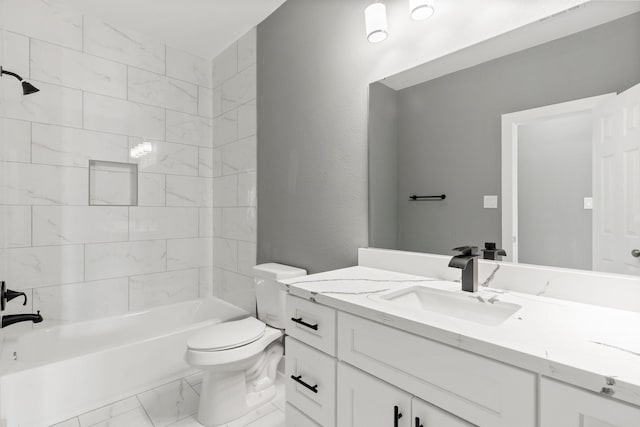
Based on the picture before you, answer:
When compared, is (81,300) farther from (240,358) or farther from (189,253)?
(240,358)

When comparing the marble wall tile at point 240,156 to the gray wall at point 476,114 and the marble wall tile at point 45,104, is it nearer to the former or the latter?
the marble wall tile at point 45,104

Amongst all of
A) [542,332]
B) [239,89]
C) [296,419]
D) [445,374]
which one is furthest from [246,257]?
[542,332]

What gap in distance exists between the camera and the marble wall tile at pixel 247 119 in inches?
97.8

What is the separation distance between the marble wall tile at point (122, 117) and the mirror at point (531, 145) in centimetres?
208

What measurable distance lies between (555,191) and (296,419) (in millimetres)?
1253

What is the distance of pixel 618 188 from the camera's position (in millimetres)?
946

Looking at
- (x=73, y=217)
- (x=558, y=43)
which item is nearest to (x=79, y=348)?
(x=73, y=217)

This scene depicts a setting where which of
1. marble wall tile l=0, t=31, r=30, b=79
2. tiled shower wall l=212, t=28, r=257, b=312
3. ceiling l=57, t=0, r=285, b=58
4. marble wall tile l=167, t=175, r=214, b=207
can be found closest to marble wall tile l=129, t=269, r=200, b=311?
tiled shower wall l=212, t=28, r=257, b=312

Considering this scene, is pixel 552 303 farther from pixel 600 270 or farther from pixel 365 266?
pixel 365 266

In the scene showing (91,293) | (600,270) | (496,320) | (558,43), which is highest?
(558,43)

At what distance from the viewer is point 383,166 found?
160 centimetres

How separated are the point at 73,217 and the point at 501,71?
2794 mm

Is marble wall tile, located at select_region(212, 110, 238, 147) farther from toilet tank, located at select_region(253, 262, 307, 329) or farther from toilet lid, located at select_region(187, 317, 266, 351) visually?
toilet lid, located at select_region(187, 317, 266, 351)

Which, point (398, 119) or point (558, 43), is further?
point (398, 119)
